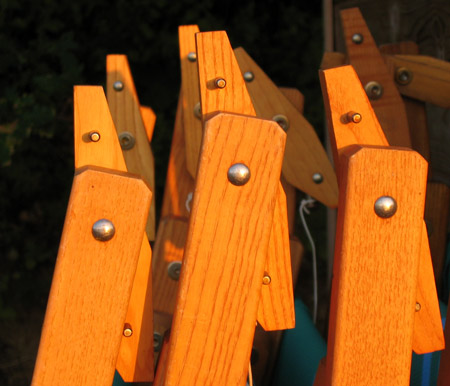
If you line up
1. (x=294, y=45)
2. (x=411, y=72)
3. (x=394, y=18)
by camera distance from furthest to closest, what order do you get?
(x=294, y=45) → (x=394, y=18) → (x=411, y=72)

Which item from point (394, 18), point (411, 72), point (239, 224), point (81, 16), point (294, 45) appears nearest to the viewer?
point (239, 224)

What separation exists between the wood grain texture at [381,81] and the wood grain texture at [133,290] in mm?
443

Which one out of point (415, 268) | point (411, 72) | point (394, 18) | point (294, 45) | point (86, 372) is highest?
point (294, 45)

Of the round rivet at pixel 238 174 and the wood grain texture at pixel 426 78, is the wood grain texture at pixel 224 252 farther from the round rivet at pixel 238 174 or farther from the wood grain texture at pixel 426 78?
the wood grain texture at pixel 426 78

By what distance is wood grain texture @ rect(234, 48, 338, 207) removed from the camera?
0.99m

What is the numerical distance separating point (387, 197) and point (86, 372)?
1.09 ft

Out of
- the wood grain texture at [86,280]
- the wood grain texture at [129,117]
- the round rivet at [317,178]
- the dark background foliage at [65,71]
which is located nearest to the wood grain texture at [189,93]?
Result: the wood grain texture at [129,117]

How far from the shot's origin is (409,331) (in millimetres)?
598

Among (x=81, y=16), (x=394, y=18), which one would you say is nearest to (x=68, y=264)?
(x=394, y=18)

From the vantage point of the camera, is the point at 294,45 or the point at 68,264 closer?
the point at 68,264

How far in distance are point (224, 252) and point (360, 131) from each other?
0.20m

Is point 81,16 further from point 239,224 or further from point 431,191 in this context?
point 239,224

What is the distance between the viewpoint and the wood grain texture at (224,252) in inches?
22.4

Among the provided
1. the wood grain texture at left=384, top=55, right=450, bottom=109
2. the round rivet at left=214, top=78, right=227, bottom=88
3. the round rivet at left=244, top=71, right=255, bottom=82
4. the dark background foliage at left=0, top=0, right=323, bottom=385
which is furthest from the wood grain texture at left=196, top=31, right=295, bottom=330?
the dark background foliage at left=0, top=0, right=323, bottom=385
